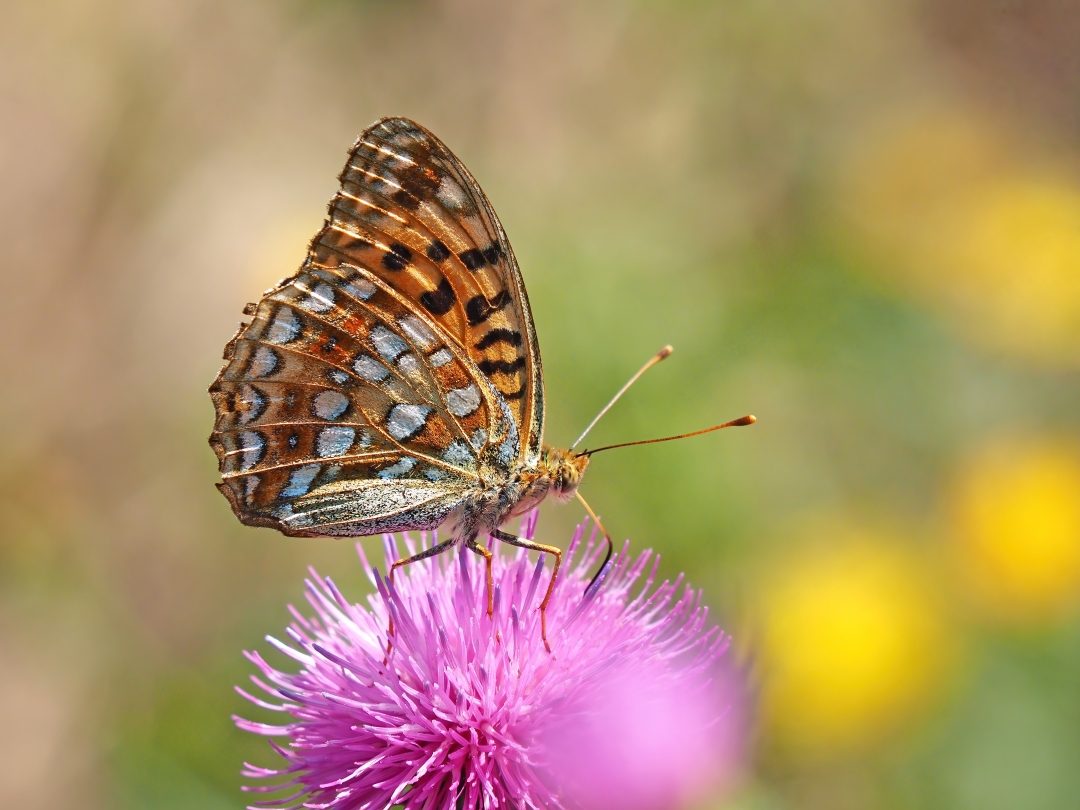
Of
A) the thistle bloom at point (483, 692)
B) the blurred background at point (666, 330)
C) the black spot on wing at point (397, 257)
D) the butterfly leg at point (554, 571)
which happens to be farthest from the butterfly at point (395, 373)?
the blurred background at point (666, 330)

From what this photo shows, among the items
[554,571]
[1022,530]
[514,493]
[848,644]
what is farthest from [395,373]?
[1022,530]

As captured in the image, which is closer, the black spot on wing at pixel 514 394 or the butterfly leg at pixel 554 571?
the butterfly leg at pixel 554 571

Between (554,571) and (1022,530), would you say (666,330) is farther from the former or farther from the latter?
(554,571)

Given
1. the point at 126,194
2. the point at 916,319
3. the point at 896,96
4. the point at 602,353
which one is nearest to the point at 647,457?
the point at 602,353

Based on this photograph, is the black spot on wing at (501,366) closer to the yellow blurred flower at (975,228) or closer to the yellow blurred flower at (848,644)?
the yellow blurred flower at (848,644)

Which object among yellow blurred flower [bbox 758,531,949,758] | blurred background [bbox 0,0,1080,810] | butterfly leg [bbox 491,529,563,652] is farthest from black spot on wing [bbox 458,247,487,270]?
yellow blurred flower [bbox 758,531,949,758]

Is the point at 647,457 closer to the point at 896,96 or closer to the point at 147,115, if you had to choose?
the point at 896,96

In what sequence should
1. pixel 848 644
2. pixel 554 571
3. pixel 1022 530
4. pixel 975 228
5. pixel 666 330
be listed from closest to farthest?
pixel 554 571 < pixel 848 644 < pixel 1022 530 < pixel 666 330 < pixel 975 228
